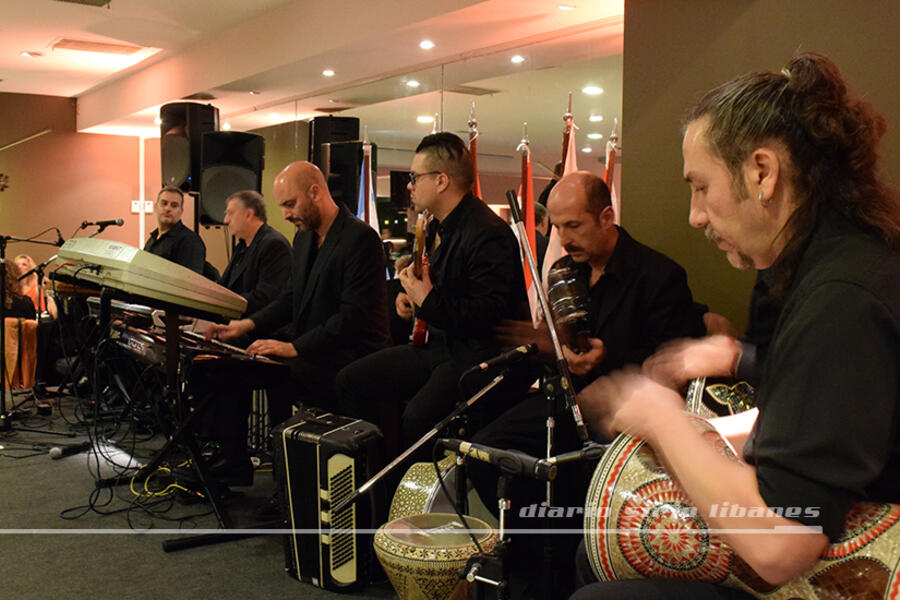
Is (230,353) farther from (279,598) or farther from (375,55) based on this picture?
(375,55)

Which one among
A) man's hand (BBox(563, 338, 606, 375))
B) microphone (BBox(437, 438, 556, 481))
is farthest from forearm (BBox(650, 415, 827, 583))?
man's hand (BBox(563, 338, 606, 375))

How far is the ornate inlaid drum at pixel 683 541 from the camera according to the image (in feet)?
3.38

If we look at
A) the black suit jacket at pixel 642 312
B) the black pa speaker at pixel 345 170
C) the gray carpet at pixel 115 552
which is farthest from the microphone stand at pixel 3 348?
the black suit jacket at pixel 642 312

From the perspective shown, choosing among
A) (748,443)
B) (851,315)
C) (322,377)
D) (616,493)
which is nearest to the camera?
(851,315)

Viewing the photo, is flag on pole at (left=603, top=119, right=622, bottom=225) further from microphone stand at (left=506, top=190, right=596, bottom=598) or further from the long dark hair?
the long dark hair

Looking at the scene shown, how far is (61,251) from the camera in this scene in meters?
3.39

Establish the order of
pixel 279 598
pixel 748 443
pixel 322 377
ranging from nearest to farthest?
1. pixel 748 443
2. pixel 279 598
3. pixel 322 377

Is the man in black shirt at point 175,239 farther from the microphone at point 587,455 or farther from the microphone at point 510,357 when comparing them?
the microphone at point 587,455

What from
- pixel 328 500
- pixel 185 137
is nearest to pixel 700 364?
pixel 328 500

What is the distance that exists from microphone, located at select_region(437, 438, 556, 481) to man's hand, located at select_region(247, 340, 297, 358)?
71.2 inches

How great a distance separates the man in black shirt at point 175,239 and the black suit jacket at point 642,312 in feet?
13.4

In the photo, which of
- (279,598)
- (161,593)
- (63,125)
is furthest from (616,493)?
(63,125)

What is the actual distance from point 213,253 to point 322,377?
19.6 feet

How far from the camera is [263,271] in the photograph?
463 cm
